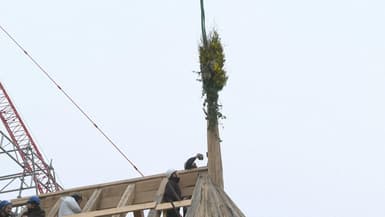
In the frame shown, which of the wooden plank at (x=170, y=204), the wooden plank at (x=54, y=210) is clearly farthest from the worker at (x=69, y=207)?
the wooden plank at (x=170, y=204)

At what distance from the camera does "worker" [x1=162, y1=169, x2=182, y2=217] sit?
7301 mm

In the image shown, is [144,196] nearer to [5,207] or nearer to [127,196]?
[127,196]

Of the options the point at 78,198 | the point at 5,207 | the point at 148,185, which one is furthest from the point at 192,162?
the point at 5,207

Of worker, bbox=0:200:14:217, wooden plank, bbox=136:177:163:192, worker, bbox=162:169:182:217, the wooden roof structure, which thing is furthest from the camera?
wooden plank, bbox=136:177:163:192

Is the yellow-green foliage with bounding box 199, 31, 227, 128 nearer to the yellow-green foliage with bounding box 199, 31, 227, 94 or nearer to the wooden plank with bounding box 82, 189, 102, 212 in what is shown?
the yellow-green foliage with bounding box 199, 31, 227, 94

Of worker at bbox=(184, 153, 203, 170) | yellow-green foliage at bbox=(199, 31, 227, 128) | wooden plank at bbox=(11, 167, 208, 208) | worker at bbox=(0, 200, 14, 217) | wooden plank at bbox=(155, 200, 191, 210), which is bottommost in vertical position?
wooden plank at bbox=(155, 200, 191, 210)

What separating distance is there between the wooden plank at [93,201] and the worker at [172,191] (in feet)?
3.41

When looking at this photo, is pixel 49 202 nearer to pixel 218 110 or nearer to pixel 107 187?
pixel 107 187

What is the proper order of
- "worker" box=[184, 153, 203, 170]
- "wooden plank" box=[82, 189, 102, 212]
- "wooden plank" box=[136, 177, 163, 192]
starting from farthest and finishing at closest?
"worker" box=[184, 153, 203, 170] → "wooden plank" box=[136, 177, 163, 192] → "wooden plank" box=[82, 189, 102, 212]

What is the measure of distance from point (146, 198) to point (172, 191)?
0.71 metres

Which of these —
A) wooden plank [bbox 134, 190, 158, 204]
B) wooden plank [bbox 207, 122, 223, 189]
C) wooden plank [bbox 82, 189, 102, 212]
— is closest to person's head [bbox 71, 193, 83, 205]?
wooden plank [bbox 82, 189, 102, 212]

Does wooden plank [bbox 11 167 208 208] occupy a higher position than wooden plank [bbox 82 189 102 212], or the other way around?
wooden plank [bbox 11 167 208 208]

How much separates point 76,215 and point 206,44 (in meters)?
2.94

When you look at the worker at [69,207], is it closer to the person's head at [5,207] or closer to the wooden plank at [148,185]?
the person's head at [5,207]
